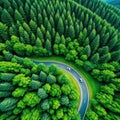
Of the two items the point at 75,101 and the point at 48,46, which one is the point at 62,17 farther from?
the point at 75,101

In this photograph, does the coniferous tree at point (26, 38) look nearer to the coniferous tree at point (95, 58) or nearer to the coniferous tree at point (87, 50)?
the coniferous tree at point (87, 50)

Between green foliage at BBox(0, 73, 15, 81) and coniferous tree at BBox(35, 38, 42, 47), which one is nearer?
green foliage at BBox(0, 73, 15, 81)

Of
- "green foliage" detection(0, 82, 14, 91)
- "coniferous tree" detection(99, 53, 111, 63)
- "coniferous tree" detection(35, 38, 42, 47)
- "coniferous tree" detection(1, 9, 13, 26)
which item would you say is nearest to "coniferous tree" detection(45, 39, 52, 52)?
"coniferous tree" detection(35, 38, 42, 47)

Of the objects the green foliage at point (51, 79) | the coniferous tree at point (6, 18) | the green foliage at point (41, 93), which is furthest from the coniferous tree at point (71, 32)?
the green foliage at point (41, 93)

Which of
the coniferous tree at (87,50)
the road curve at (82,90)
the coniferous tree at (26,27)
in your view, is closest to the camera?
the road curve at (82,90)

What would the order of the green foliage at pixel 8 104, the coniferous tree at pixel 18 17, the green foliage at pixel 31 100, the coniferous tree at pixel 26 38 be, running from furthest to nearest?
1. the coniferous tree at pixel 18 17
2. the coniferous tree at pixel 26 38
3. the green foliage at pixel 31 100
4. the green foliage at pixel 8 104

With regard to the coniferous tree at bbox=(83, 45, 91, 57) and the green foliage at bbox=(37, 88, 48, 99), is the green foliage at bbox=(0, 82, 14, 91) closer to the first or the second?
the green foliage at bbox=(37, 88, 48, 99)

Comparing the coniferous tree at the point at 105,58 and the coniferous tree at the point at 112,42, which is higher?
the coniferous tree at the point at 112,42

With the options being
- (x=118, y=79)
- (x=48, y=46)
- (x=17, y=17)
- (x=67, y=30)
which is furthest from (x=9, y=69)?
(x=118, y=79)
